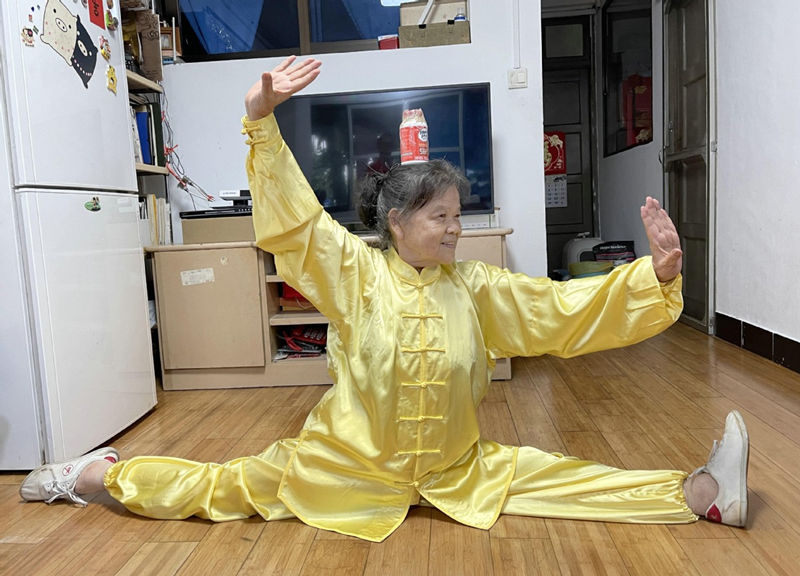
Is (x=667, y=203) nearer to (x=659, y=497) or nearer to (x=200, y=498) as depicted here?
(x=659, y=497)

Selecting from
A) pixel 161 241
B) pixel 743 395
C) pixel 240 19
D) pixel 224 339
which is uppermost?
pixel 240 19

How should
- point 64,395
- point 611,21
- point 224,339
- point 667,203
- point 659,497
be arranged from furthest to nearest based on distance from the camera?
point 611,21 → point 667,203 → point 224,339 → point 64,395 → point 659,497

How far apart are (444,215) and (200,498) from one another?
0.89 meters

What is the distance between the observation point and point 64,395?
2.00m

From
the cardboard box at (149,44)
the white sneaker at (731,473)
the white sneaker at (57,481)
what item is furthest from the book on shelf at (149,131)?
the white sneaker at (731,473)

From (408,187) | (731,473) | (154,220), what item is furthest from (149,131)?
(731,473)

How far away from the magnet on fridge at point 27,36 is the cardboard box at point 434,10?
180cm

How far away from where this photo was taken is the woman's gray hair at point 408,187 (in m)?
1.51

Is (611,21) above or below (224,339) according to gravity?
above

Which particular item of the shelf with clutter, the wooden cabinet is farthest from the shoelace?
the shelf with clutter

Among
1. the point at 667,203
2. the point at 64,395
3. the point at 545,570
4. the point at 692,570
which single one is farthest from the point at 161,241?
the point at 667,203

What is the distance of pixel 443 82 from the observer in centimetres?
319

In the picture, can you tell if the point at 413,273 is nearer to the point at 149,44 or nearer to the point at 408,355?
the point at 408,355

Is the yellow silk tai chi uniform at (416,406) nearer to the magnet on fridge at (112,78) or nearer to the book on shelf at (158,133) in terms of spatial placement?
the magnet on fridge at (112,78)
